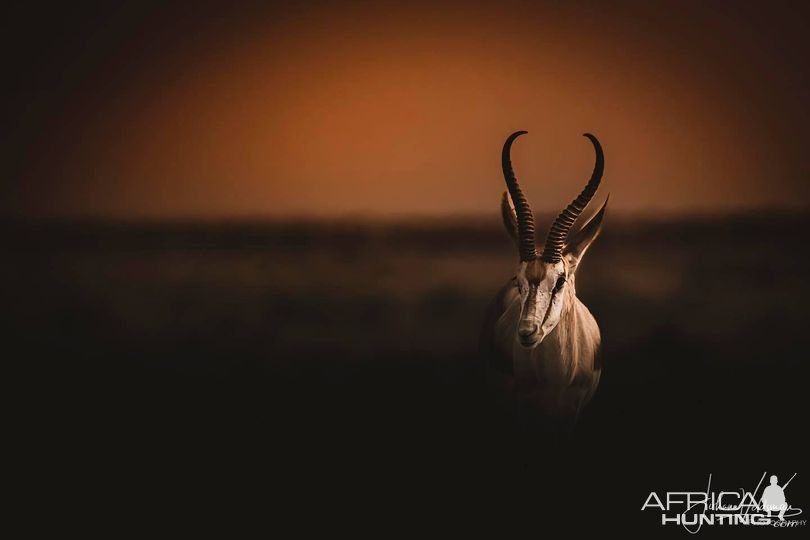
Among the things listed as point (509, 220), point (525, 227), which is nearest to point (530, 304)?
point (525, 227)

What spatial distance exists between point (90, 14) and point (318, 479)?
220 centimetres

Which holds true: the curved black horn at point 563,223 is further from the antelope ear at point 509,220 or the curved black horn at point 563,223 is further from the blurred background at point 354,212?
the blurred background at point 354,212

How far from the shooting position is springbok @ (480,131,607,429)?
94.3 inches

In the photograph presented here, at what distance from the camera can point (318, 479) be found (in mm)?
2684

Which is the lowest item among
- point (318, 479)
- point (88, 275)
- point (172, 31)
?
point (318, 479)

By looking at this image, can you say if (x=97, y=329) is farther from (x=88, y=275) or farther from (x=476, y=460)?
(x=476, y=460)

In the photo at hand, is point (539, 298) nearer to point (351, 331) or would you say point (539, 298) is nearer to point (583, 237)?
point (583, 237)

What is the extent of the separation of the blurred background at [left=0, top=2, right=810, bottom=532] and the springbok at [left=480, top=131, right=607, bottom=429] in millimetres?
599

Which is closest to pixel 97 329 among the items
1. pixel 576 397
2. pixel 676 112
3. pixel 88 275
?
pixel 88 275

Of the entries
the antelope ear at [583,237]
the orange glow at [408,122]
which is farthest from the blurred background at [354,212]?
the antelope ear at [583,237]

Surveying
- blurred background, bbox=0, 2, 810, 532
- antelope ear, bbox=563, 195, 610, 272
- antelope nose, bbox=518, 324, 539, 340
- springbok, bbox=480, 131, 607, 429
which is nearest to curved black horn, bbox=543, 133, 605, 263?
springbok, bbox=480, 131, 607, 429

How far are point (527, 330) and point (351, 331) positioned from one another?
1608 millimetres

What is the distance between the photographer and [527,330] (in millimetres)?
2324

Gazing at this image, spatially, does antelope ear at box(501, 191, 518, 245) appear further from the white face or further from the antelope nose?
the antelope nose
